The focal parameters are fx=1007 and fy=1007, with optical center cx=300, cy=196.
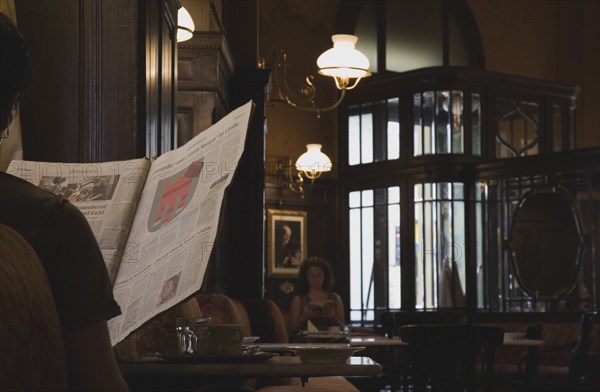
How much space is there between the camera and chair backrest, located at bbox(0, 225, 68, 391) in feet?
3.58

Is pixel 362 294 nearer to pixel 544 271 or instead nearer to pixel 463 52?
pixel 544 271

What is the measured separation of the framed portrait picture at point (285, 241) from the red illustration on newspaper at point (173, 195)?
11.7m

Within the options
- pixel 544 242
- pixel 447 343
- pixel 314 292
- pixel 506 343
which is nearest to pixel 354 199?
pixel 544 242

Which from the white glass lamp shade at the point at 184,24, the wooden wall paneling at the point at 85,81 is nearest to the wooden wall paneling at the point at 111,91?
the wooden wall paneling at the point at 85,81

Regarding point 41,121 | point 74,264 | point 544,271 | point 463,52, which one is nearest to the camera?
point 74,264

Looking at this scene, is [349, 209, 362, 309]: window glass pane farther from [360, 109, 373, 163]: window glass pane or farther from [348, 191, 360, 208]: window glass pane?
[360, 109, 373, 163]: window glass pane

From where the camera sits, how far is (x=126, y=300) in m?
1.89

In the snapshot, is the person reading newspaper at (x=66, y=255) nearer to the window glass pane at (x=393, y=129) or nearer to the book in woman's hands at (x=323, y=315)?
the book in woman's hands at (x=323, y=315)

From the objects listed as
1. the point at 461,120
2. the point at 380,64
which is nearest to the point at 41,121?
the point at 461,120

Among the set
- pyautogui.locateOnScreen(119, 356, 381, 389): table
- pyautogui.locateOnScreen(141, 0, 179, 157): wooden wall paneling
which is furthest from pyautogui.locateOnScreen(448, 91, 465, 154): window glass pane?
pyautogui.locateOnScreen(119, 356, 381, 389): table

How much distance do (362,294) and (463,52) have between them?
4.01 m

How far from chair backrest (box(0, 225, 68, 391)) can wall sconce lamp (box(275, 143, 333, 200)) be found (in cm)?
1060

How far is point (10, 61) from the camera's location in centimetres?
121

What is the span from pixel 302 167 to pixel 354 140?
258cm
